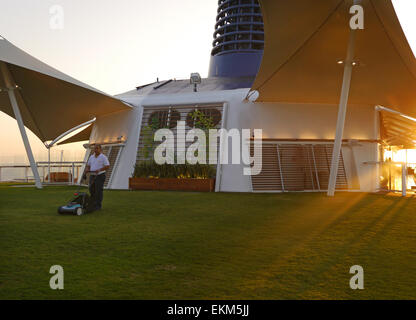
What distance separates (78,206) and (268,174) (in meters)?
9.81

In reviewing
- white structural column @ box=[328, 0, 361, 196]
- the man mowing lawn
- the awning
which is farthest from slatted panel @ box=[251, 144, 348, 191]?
the man mowing lawn

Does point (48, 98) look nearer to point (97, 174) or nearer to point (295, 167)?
point (97, 174)

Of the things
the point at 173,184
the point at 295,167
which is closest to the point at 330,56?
the point at 295,167

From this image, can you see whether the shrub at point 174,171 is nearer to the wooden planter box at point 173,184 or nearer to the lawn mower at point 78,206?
the wooden planter box at point 173,184

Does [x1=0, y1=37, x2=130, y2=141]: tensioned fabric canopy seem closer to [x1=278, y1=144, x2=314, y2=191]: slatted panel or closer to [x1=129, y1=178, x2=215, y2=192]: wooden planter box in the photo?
[x1=129, y1=178, x2=215, y2=192]: wooden planter box

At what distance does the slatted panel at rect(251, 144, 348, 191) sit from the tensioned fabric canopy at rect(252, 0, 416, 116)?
2.28m

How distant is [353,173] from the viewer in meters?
17.8

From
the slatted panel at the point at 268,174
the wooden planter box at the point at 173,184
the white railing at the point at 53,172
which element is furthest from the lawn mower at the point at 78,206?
the white railing at the point at 53,172

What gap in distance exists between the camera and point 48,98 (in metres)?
19.6

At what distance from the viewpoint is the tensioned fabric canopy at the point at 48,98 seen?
15.4m

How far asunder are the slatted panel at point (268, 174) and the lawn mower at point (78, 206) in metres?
8.70
